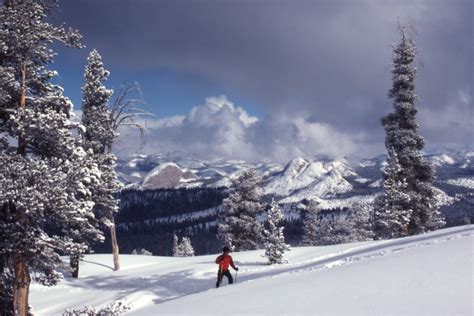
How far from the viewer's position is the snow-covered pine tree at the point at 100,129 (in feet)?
91.8

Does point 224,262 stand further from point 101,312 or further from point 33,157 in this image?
point 33,157

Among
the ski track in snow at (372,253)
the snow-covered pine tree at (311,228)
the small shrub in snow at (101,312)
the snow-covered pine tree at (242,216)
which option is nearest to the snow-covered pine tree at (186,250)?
the snow-covered pine tree at (311,228)

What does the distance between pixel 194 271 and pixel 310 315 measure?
17.7m

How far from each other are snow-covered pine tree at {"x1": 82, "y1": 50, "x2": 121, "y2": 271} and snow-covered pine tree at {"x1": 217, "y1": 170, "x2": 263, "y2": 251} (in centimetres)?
1619

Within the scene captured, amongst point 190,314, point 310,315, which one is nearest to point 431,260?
point 310,315

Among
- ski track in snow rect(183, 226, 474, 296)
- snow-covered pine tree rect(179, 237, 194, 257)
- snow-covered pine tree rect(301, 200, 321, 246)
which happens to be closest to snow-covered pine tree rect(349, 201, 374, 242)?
snow-covered pine tree rect(301, 200, 321, 246)

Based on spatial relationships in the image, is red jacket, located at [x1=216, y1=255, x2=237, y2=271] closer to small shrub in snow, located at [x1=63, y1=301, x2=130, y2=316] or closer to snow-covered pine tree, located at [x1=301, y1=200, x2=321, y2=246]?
small shrub in snow, located at [x1=63, y1=301, x2=130, y2=316]

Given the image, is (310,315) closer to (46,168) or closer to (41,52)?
(46,168)

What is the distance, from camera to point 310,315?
7.90 meters

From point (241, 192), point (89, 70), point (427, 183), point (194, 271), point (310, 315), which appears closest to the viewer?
point (310, 315)

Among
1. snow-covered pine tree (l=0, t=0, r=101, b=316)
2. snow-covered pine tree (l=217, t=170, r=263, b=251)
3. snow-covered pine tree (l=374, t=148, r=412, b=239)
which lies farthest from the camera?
snow-covered pine tree (l=217, t=170, r=263, b=251)

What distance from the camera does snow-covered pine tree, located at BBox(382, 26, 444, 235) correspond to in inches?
1287

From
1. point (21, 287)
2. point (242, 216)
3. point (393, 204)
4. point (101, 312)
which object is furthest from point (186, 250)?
point (21, 287)

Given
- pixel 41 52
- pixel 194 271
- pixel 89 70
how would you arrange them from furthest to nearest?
pixel 89 70
pixel 194 271
pixel 41 52
